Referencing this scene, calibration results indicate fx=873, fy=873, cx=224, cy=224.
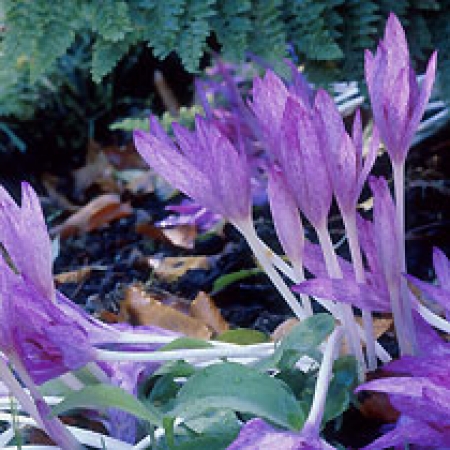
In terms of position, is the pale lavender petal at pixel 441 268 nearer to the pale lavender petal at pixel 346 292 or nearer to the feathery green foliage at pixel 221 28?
the pale lavender petal at pixel 346 292

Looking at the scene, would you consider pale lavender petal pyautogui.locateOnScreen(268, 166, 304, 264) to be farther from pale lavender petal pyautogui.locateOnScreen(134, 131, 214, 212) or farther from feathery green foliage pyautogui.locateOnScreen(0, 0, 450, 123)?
feathery green foliage pyautogui.locateOnScreen(0, 0, 450, 123)

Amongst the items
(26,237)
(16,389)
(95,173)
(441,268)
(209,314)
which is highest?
(26,237)

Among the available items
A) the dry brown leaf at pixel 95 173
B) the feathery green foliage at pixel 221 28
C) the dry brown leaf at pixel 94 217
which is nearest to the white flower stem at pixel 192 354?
the feathery green foliage at pixel 221 28

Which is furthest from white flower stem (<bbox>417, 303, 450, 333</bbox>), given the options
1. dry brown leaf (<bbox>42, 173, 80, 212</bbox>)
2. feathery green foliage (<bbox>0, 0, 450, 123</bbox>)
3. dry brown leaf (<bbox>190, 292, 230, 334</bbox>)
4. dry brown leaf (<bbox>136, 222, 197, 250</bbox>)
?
dry brown leaf (<bbox>42, 173, 80, 212</bbox>)

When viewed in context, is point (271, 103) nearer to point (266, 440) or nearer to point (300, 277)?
point (300, 277)

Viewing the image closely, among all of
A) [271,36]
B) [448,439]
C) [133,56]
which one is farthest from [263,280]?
[133,56]

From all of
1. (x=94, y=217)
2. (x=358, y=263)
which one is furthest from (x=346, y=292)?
(x=94, y=217)
